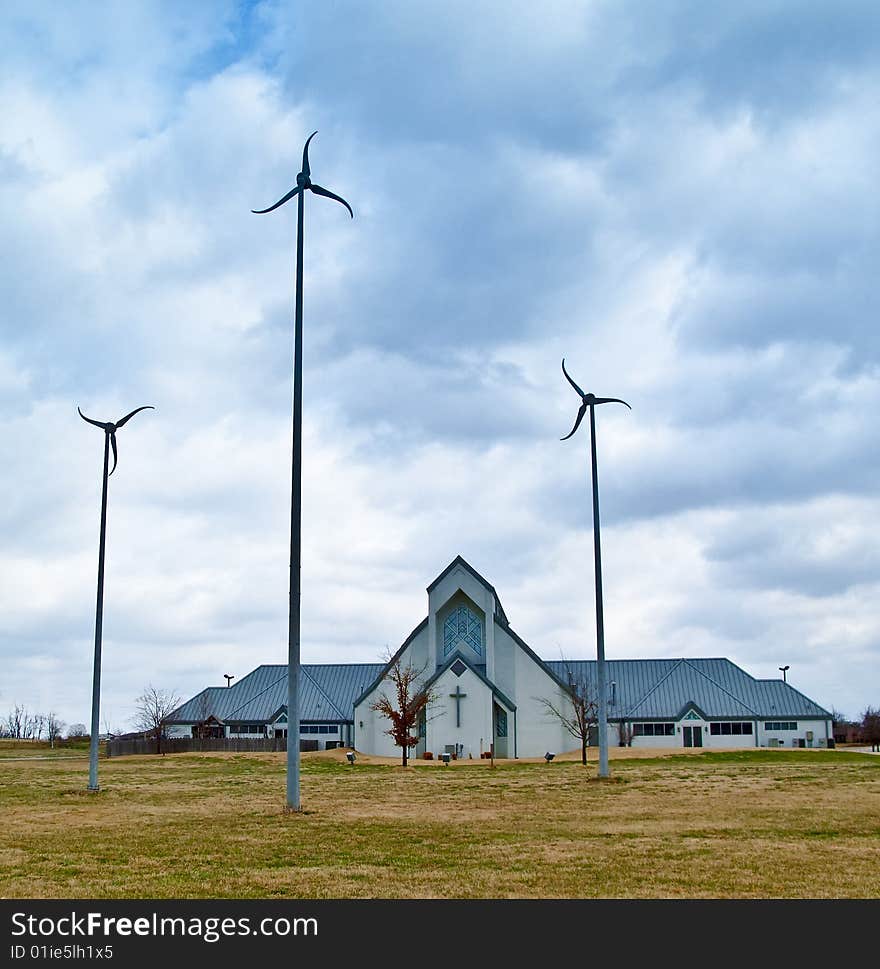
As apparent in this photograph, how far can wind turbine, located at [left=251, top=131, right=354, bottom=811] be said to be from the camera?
22922mm

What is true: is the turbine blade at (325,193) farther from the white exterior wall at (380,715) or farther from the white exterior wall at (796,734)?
the white exterior wall at (796,734)

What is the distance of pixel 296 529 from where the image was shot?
2370 cm

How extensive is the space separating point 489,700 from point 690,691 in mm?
21611

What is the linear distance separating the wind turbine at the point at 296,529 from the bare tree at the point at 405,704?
1227 inches

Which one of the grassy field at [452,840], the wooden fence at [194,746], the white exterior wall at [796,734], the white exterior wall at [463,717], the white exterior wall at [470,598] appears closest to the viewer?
the grassy field at [452,840]

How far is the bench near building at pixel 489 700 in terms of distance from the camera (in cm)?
6309

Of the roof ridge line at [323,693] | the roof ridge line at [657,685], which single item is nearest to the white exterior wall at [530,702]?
the roof ridge line at [657,685]

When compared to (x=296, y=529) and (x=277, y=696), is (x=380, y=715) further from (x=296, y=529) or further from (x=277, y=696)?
(x=296, y=529)

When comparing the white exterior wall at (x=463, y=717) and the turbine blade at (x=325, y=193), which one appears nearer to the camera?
the turbine blade at (x=325, y=193)

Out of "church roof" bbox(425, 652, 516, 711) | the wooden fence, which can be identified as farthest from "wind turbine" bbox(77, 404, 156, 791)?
the wooden fence

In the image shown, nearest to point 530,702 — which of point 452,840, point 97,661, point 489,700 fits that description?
point 489,700

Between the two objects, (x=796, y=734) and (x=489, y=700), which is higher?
(x=489, y=700)

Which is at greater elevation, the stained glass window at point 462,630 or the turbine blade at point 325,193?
the turbine blade at point 325,193
